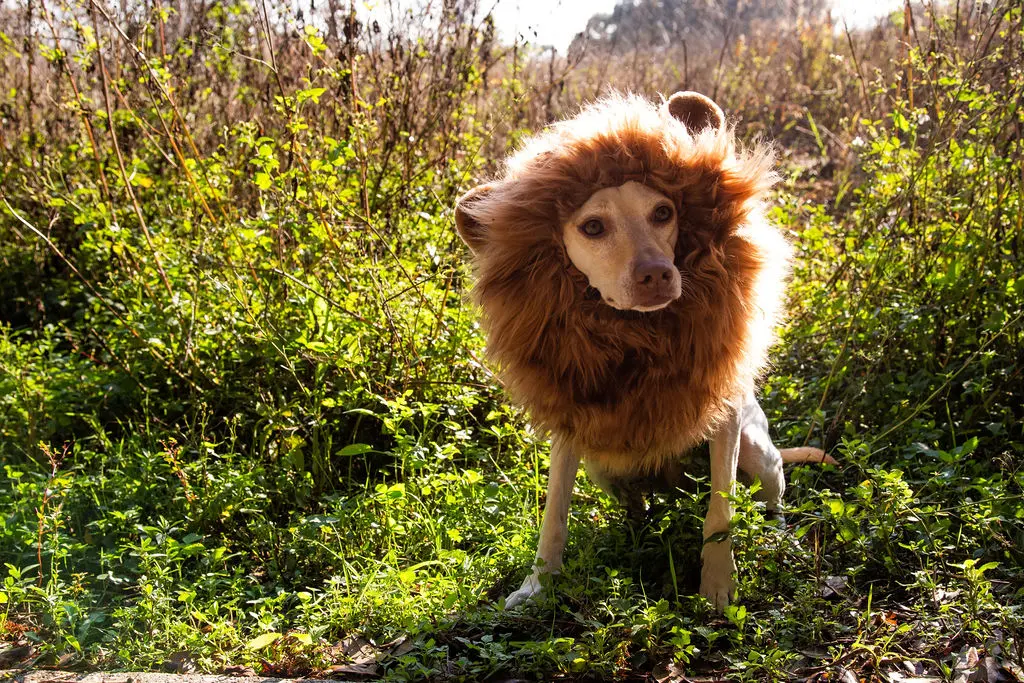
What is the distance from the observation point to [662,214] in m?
2.75

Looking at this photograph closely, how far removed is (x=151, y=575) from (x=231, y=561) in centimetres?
52

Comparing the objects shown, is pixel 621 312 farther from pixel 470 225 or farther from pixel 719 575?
pixel 719 575

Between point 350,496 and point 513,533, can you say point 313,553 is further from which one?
point 513,533

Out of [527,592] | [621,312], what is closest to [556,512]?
[527,592]

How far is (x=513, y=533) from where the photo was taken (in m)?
3.47

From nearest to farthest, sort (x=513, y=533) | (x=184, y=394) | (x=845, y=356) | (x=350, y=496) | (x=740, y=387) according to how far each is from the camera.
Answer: (x=740, y=387) < (x=513, y=533) < (x=350, y=496) < (x=845, y=356) < (x=184, y=394)

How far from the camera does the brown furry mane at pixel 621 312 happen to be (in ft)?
9.09

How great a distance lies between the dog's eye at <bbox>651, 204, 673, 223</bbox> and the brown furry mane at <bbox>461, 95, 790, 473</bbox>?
40 millimetres

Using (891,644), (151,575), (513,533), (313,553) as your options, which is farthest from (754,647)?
(151,575)

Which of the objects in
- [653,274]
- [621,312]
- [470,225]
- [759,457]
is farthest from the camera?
[759,457]

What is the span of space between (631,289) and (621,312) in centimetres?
20

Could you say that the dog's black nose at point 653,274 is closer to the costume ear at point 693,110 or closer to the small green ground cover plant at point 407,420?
the small green ground cover plant at point 407,420

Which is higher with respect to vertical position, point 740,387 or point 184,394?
point 740,387

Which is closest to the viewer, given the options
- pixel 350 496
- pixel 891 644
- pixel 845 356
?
pixel 891 644
